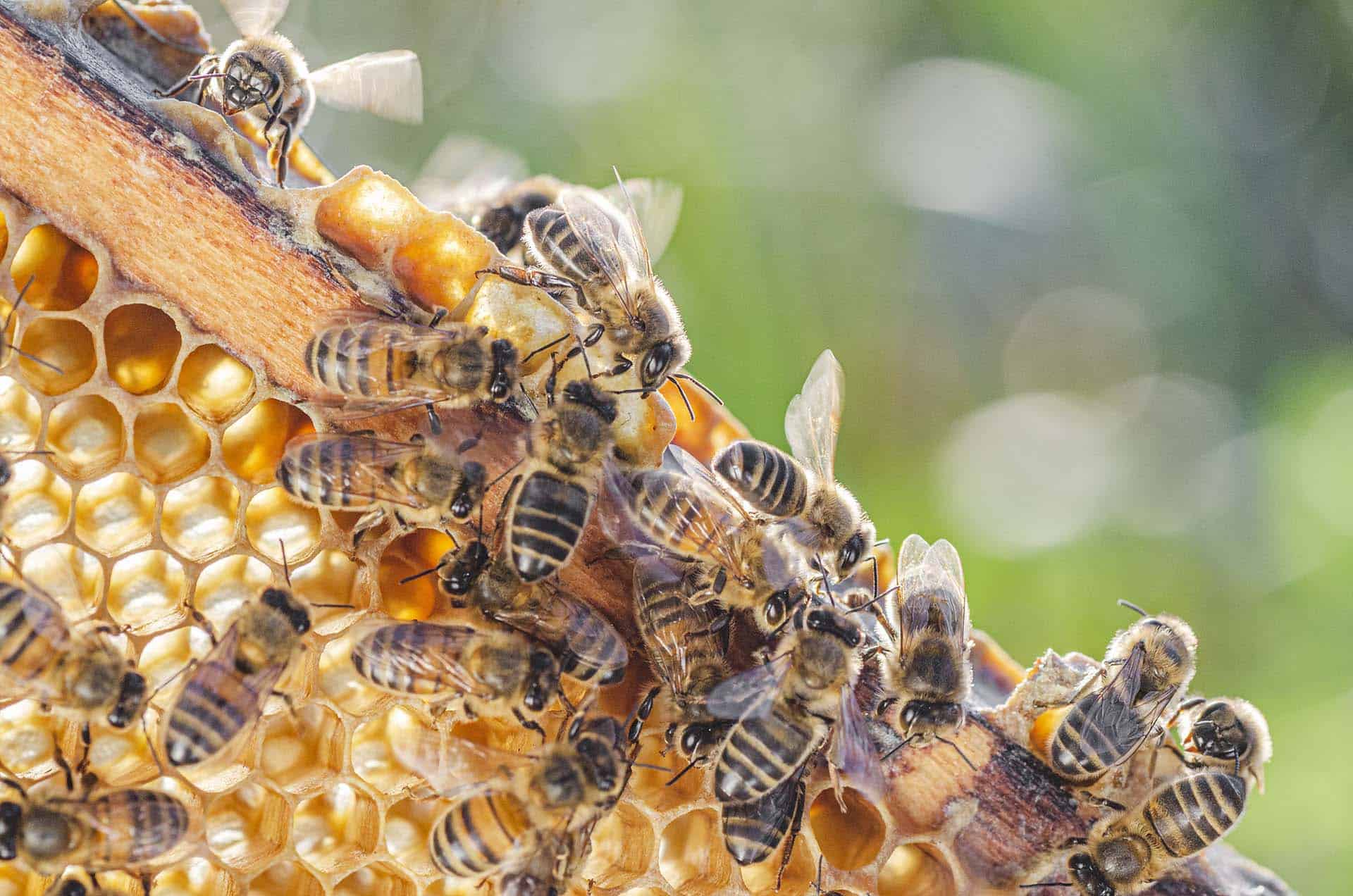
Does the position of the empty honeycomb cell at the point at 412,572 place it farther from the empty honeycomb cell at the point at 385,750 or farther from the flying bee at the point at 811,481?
the flying bee at the point at 811,481

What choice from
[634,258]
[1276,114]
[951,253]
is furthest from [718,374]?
[1276,114]

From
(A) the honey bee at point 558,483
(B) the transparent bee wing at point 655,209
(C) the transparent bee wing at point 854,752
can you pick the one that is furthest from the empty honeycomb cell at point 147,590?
(B) the transparent bee wing at point 655,209

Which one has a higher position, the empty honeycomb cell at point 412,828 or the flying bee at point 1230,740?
the flying bee at point 1230,740

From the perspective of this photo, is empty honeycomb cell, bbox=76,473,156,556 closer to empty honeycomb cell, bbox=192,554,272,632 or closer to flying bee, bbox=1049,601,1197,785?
empty honeycomb cell, bbox=192,554,272,632

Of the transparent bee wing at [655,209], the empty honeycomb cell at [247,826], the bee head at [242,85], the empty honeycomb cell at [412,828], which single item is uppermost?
the transparent bee wing at [655,209]

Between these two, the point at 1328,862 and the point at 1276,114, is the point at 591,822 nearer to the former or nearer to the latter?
the point at 1328,862

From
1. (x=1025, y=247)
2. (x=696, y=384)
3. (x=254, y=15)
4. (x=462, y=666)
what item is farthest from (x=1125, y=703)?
(x=1025, y=247)
